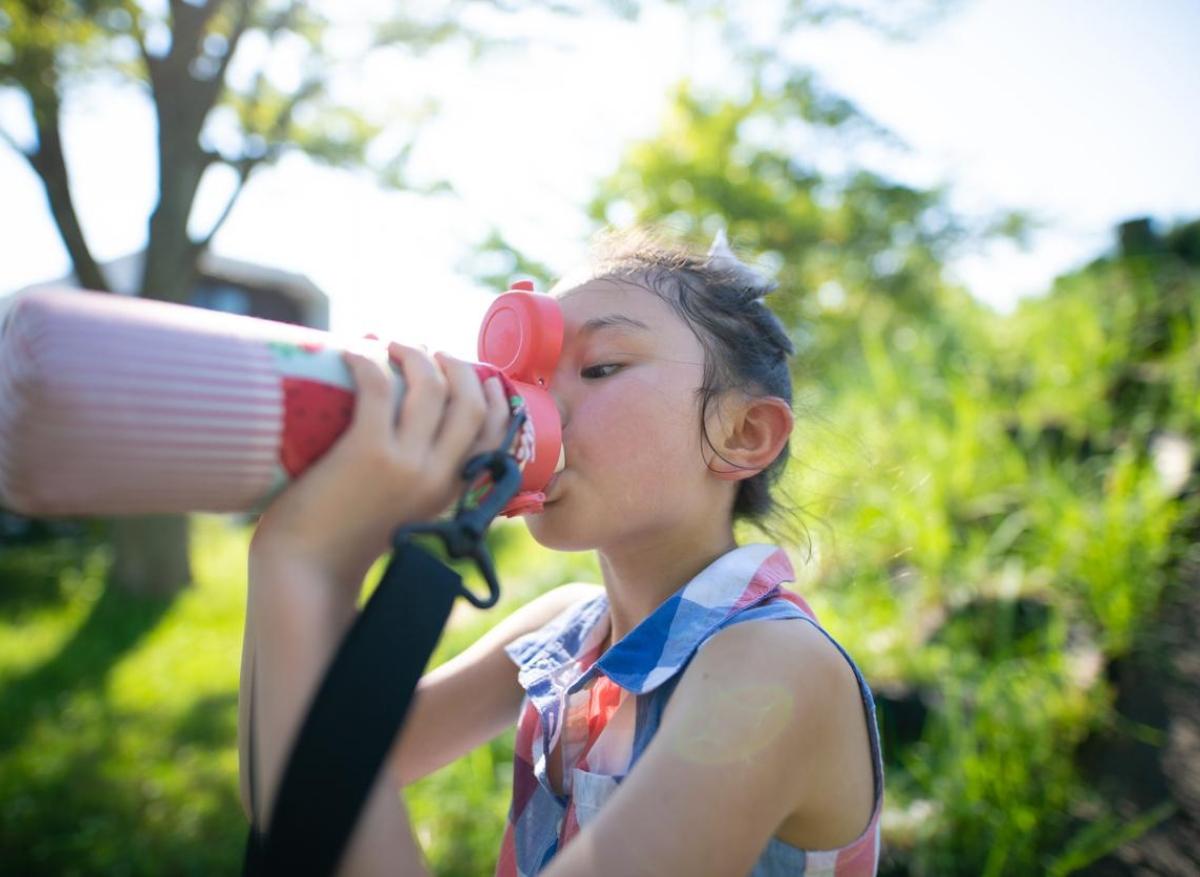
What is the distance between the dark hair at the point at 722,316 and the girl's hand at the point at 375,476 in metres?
0.60

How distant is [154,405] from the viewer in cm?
84

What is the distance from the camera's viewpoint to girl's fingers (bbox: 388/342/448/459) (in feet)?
3.28

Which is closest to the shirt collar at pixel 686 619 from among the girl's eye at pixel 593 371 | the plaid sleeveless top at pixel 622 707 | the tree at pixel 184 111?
the plaid sleeveless top at pixel 622 707

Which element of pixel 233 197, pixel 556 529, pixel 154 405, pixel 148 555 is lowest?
pixel 148 555

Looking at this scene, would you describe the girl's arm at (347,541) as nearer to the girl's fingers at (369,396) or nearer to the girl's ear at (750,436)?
the girl's fingers at (369,396)

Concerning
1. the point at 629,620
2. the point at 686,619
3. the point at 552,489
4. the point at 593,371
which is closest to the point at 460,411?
the point at 552,489

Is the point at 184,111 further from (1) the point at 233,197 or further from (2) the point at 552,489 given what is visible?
(2) the point at 552,489

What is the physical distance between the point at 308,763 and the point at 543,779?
691 millimetres

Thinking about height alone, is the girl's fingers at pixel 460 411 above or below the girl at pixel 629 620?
above

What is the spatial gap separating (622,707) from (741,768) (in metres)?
0.39

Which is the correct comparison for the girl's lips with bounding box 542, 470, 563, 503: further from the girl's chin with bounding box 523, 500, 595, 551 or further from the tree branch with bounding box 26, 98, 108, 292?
the tree branch with bounding box 26, 98, 108, 292

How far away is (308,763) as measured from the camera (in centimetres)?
Answer: 88

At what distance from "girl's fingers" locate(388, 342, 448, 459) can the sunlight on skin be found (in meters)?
0.51

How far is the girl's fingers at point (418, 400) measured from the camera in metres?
1.00
